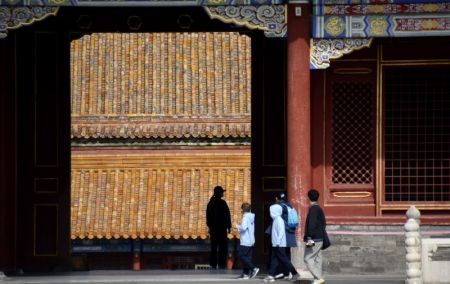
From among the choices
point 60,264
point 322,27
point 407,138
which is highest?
point 322,27

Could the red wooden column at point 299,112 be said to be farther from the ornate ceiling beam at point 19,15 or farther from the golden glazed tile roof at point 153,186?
the golden glazed tile roof at point 153,186

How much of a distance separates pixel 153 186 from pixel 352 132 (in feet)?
57.0

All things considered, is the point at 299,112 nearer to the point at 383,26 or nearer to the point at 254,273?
the point at 383,26

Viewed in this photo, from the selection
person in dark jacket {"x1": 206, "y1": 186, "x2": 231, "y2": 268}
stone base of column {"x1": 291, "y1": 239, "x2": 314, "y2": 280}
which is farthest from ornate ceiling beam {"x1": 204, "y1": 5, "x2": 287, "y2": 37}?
person in dark jacket {"x1": 206, "y1": 186, "x2": 231, "y2": 268}

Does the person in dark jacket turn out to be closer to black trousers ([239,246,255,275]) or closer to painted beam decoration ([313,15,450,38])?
black trousers ([239,246,255,275])

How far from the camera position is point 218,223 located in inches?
1227

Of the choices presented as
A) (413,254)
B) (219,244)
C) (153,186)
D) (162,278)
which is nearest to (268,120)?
(219,244)

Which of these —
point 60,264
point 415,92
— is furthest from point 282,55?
point 60,264

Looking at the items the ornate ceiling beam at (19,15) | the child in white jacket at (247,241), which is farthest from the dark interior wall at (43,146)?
the child in white jacket at (247,241)

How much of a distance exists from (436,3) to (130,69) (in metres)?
21.2

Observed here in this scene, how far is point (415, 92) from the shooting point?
28.4 meters

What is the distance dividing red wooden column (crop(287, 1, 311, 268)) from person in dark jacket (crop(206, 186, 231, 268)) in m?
4.41

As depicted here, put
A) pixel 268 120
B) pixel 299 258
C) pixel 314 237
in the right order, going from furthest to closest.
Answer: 1. pixel 268 120
2. pixel 299 258
3. pixel 314 237

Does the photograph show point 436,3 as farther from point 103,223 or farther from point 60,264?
point 103,223
